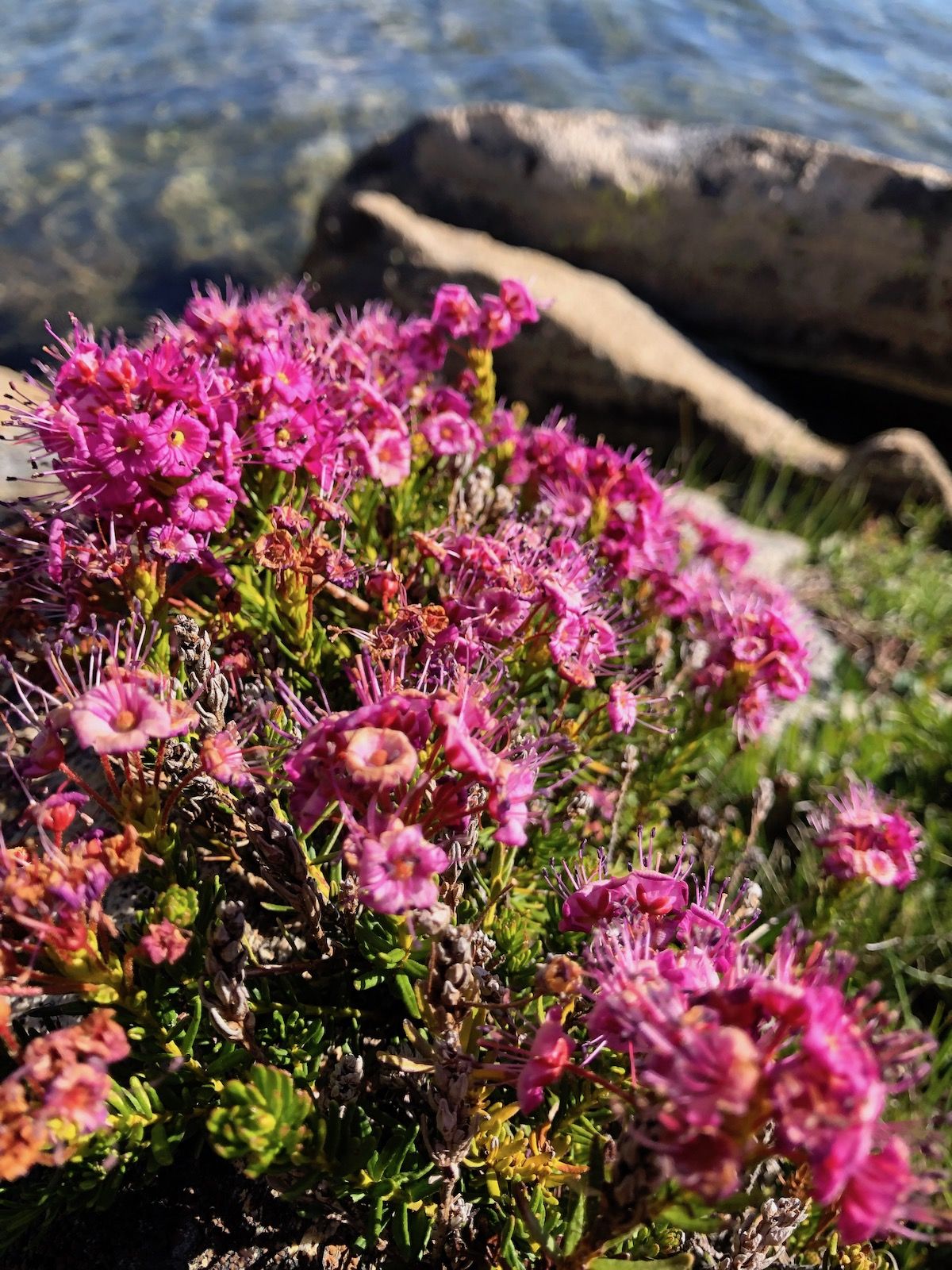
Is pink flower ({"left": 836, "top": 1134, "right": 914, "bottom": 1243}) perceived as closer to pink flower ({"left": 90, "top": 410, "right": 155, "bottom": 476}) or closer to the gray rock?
pink flower ({"left": 90, "top": 410, "right": 155, "bottom": 476})

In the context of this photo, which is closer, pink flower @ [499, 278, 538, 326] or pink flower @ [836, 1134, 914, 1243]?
pink flower @ [836, 1134, 914, 1243]

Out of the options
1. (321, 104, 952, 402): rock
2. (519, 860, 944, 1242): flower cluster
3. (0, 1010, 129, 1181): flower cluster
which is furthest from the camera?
(321, 104, 952, 402): rock

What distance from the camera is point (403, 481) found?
9.53ft

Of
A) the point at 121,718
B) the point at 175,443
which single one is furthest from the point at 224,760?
the point at 175,443

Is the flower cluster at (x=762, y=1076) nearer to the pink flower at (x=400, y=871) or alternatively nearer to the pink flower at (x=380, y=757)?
the pink flower at (x=400, y=871)

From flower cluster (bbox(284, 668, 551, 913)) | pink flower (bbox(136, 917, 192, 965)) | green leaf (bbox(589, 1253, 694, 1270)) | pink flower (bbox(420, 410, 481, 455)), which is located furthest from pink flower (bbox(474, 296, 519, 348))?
green leaf (bbox(589, 1253, 694, 1270))

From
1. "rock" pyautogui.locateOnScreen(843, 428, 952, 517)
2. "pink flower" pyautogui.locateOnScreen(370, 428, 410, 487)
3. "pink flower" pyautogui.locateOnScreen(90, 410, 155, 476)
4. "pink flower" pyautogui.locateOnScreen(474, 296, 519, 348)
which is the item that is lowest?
"rock" pyautogui.locateOnScreen(843, 428, 952, 517)

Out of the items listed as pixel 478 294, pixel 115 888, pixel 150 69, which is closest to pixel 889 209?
pixel 478 294

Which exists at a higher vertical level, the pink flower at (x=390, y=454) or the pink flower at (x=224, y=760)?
the pink flower at (x=390, y=454)

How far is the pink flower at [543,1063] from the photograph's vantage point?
1417 millimetres

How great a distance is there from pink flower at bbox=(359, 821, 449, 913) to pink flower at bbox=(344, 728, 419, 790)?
8 centimetres

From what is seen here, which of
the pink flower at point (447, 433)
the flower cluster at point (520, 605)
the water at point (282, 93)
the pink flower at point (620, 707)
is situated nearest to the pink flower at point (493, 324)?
the pink flower at point (447, 433)

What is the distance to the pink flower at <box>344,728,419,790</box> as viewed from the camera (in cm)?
Result: 135

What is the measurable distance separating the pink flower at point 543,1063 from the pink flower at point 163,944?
56 centimetres
